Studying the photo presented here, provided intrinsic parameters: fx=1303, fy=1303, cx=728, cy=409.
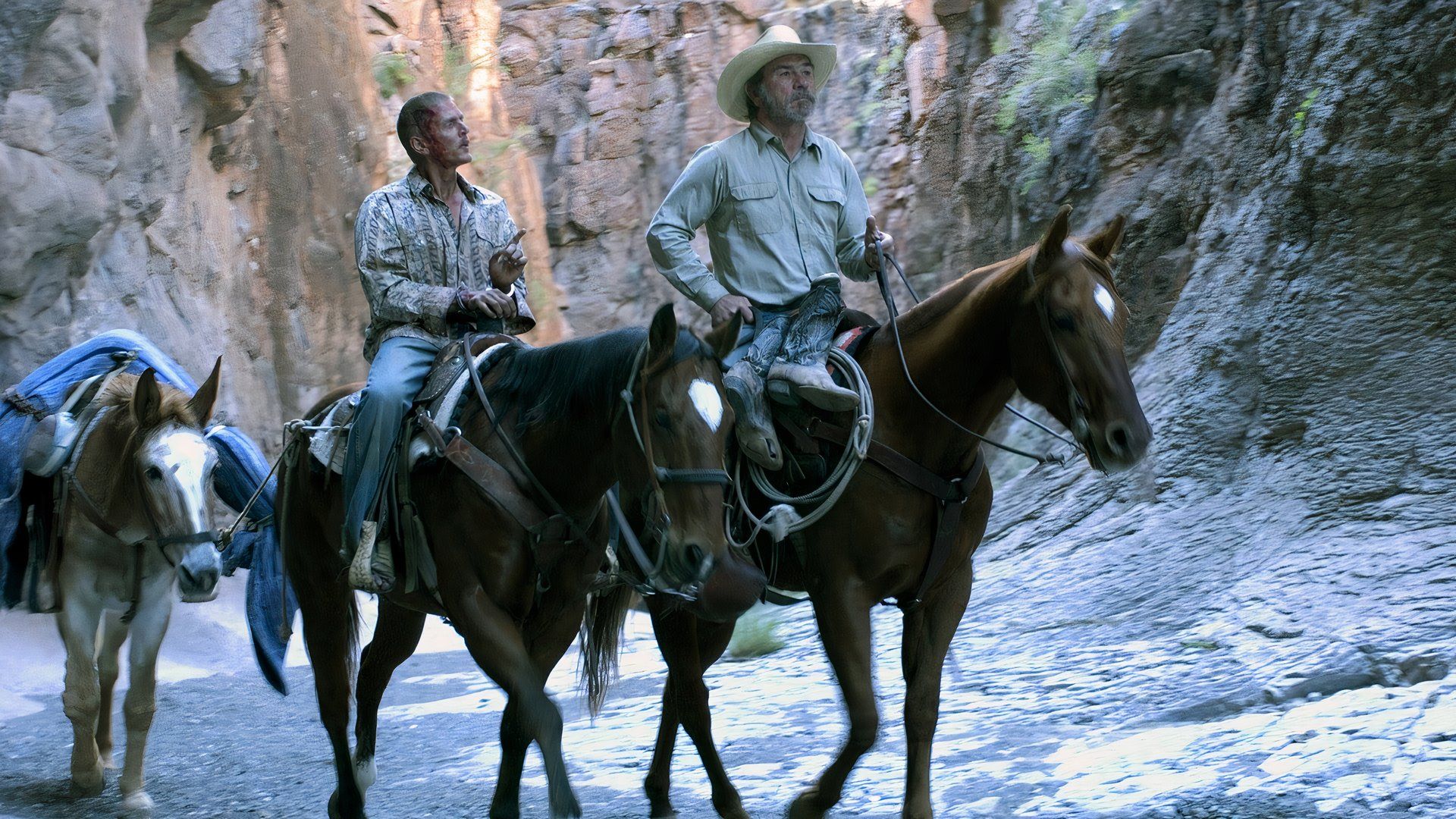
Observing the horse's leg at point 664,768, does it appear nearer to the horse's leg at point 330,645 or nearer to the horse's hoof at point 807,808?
the horse's hoof at point 807,808

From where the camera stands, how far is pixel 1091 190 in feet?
36.9

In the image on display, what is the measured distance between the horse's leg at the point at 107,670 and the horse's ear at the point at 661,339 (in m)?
3.91

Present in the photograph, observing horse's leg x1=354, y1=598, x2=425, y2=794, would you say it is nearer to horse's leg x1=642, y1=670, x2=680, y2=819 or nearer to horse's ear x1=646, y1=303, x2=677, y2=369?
horse's leg x1=642, y1=670, x2=680, y2=819

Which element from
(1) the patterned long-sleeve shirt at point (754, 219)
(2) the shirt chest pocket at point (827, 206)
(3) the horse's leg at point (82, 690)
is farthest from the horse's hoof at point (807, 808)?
(3) the horse's leg at point (82, 690)

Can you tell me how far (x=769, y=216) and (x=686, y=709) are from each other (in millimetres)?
1943

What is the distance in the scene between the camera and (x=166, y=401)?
5.86m

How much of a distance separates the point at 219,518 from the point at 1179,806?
1071cm

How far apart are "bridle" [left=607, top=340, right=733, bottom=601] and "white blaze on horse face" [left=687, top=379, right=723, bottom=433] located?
12 centimetres

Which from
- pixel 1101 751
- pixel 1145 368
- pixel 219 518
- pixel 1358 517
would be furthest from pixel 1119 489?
pixel 219 518

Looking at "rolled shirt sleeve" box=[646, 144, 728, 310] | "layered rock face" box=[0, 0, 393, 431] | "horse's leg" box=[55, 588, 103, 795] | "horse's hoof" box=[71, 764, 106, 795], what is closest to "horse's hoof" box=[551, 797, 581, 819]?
"rolled shirt sleeve" box=[646, 144, 728, 310]

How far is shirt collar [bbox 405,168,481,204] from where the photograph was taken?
500 cm

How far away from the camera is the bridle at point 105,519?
5.80 meters

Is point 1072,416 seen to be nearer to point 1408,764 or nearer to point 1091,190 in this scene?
point 1408,764

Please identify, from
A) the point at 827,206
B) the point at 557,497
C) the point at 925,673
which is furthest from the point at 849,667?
the point at 827,206
